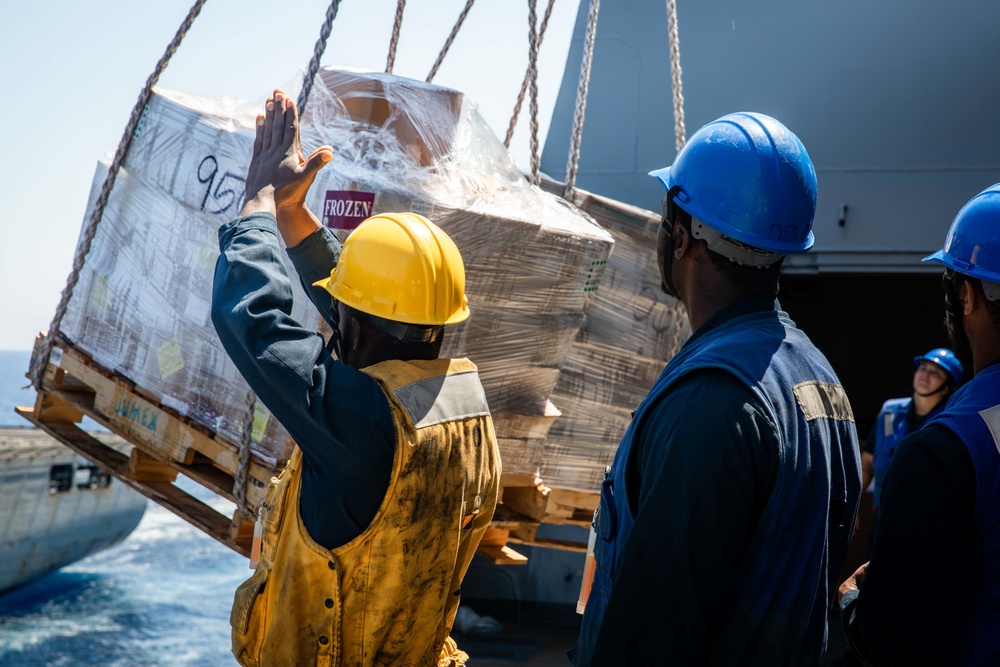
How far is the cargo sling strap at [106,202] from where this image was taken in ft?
8.85

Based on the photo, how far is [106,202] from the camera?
3270 millimetres

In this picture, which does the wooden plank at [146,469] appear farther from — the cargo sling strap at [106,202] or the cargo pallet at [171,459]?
the cargo sling strap at [106,202]

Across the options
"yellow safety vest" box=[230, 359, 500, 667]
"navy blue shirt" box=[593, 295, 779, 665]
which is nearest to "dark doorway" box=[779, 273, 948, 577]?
"yellow safety vest" box=[230, 359, 500, 667]

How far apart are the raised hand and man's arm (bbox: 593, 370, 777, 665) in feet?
4.07

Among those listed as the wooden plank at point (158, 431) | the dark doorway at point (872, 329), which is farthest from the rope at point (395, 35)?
the dark doorway at point (872, 329)

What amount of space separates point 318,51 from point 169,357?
1203mm

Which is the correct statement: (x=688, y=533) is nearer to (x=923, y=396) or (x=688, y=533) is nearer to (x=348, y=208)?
(x=348, y=208)

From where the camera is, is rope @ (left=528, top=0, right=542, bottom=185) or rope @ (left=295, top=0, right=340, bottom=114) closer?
rope @ (left=295, top=0, right=340, bottom=114)

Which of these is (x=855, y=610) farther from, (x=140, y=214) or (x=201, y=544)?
(x=201, y=544)

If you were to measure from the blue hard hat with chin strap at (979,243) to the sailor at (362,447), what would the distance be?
1075mm

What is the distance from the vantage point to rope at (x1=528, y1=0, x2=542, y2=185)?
3.34 m

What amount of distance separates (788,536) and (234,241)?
4.22 feet

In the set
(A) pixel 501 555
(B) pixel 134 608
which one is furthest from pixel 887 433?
(B) pixel 134 608

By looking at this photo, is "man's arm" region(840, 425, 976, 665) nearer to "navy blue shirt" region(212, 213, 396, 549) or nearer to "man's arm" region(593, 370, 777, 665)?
"man's arm" region(593, 370, 777, 665)
